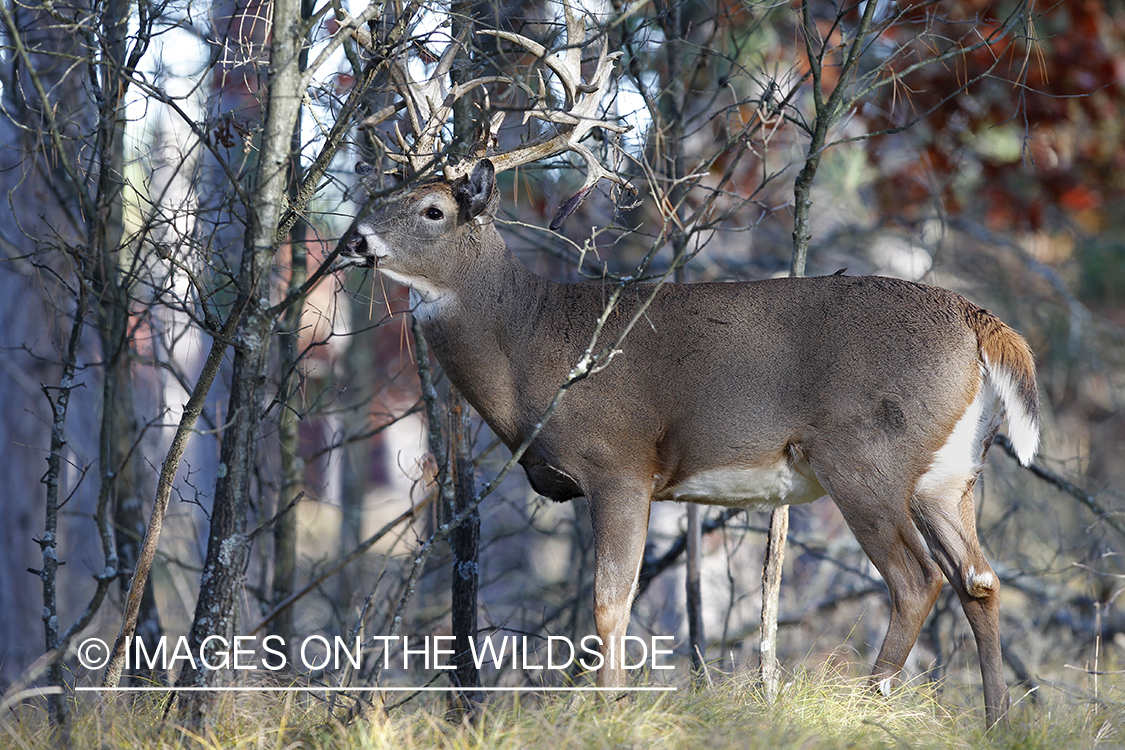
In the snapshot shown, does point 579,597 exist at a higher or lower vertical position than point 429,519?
lower

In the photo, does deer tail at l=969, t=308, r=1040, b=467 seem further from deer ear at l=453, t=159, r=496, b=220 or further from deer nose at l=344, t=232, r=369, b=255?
deer nose at l=344, t=232, r=369, b=255

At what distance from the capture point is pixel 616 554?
4637 millimetres

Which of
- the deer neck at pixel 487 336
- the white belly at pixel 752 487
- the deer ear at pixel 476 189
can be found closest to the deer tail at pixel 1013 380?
the white belly at pixel 752 487

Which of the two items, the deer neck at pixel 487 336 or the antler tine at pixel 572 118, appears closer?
the antler tine at pixel 572 118

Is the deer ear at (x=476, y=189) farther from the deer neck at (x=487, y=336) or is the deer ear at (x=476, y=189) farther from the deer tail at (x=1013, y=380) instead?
the deer tail at (x=1013, y=380)

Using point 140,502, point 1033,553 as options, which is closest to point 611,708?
point 140,502

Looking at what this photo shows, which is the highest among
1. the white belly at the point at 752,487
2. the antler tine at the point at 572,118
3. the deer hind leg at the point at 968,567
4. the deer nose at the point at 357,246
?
the antler tine at the point at 572,118

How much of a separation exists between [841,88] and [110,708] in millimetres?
4399

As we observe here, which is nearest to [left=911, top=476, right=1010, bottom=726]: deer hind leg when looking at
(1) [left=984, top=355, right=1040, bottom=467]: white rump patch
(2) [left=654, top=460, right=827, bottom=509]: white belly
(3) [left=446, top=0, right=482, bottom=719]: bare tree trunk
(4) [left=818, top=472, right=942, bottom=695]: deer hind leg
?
(4) [left=818, top=472, right=942, bottom=695]: deer hind leg

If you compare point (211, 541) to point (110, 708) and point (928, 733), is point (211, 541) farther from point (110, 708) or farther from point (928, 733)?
point (928, 733)

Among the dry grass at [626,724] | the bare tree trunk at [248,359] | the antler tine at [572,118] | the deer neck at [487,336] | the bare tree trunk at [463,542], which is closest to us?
the dry grass at [626,724]

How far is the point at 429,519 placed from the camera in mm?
6645

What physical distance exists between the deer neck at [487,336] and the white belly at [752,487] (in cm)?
86

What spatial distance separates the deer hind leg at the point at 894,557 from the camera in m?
4.52
